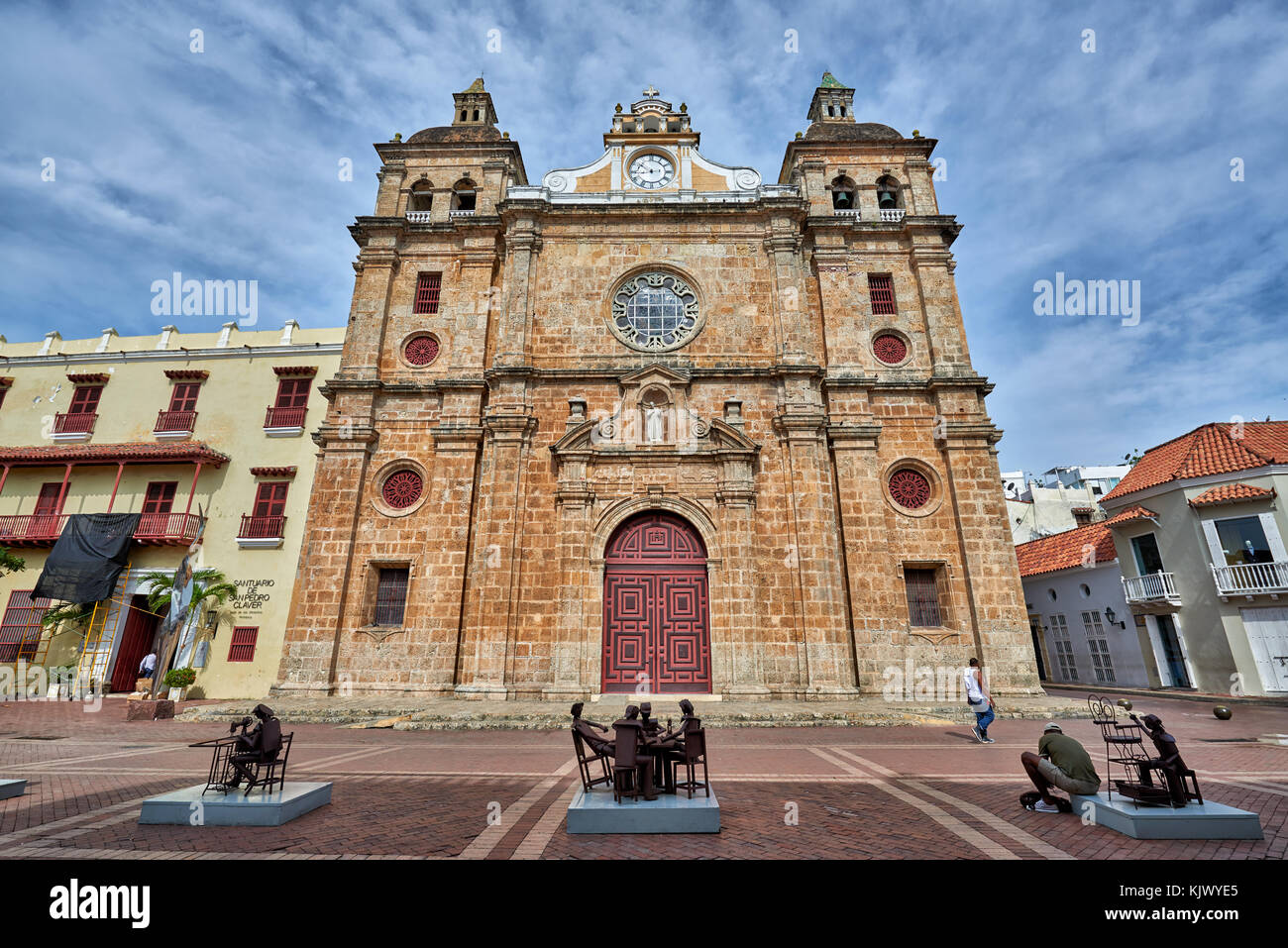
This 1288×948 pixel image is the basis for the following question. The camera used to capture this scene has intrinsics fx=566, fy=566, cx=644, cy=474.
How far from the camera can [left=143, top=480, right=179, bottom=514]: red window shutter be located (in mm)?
19703

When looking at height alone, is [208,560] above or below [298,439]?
below

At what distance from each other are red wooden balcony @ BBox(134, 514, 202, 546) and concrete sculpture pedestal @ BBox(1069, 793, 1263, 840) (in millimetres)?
24051

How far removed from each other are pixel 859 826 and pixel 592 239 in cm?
1793

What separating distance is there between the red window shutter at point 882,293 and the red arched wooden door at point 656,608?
9902 millimetres

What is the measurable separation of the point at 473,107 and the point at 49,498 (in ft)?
69.3

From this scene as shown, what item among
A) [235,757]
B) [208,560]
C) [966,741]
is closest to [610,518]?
[966,741]

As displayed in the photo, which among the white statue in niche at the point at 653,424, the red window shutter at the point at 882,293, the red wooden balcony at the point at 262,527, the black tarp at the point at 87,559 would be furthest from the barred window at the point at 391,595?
the red window shutter at the point at 882,293

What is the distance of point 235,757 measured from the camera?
18.7ft

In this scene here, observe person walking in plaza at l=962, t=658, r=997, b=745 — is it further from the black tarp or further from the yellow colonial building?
the black tarp

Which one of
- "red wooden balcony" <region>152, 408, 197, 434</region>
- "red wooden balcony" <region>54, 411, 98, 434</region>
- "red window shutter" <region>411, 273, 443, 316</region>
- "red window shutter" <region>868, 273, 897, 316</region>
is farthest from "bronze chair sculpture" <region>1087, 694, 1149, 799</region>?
"red wooden balcony" <region>54, 411, 98, 434</region>

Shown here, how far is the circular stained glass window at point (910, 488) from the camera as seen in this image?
658 inches

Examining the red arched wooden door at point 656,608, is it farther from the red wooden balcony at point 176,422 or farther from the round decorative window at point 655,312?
the red wooden balcony at point 176,422
